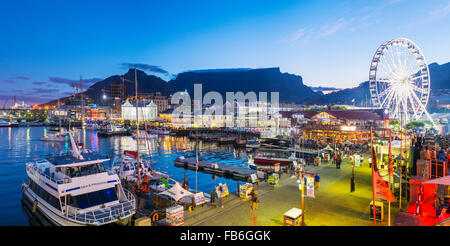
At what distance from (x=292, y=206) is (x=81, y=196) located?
13.4m

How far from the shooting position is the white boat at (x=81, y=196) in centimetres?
1484

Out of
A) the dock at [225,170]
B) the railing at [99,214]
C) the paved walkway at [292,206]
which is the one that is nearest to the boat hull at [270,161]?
the dock at [225,170]

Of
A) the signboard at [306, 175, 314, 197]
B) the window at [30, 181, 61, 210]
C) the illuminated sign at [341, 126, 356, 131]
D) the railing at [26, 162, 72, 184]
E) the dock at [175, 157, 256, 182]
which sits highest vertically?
the illuminated sign at [341, 126, 356, 131]

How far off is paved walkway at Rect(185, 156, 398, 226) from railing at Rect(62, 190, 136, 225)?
4.70m

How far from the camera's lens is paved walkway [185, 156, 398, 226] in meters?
12.4

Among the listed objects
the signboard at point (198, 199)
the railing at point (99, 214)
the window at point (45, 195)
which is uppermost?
the signboard at point (198, 199)

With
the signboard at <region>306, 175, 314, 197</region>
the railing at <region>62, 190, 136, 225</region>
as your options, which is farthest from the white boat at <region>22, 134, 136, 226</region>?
the signboard at <region>306, 175, 314, 197</region>

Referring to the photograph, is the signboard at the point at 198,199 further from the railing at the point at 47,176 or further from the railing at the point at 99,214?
→ the railing at the point at 47,176

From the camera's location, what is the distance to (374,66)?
50094mm

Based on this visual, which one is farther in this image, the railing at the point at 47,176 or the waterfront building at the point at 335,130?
the waterfront building at the point at 335,130

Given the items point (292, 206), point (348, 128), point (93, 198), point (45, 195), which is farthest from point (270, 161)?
point (45, 195)

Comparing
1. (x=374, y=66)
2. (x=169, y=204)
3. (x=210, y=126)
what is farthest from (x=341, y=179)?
(x=210, y=126)

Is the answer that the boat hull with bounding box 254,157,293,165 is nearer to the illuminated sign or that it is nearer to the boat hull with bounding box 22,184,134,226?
the illuminated sign

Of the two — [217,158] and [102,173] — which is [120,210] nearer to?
[102,173]
